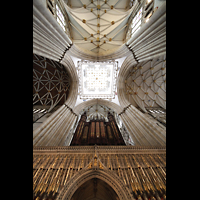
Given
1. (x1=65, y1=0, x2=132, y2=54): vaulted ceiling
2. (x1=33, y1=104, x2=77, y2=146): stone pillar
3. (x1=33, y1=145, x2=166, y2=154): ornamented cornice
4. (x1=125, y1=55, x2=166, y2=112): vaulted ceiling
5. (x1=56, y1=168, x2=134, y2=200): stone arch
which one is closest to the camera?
(x1=56, y1=168, x2=134, y2=200): stone arch

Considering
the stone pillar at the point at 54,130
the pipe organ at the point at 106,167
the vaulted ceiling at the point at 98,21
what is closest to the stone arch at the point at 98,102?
the stone pillar at the point at 54,130

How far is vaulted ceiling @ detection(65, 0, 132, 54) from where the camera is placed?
9.62 meters

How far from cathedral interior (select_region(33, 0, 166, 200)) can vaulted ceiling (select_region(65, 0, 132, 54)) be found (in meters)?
0.08

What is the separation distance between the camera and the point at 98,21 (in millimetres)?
10359

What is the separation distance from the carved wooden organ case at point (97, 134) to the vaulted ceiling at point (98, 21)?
9.18 m

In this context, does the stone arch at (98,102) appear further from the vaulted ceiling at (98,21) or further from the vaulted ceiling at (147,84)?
the vaulted ceiling at (98,21)

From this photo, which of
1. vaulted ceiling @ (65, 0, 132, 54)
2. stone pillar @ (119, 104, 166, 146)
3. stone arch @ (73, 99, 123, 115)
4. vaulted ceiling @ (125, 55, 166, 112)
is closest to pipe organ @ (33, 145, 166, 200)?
stone pillar @ (119, 104, 166, 146)

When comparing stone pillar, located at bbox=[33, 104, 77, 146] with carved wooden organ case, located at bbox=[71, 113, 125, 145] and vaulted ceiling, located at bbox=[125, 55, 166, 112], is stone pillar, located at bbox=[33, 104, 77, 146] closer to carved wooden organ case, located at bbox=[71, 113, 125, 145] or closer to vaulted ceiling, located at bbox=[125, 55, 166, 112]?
carved wooden organ case, located at bbox=[71, 113, 125, 145]
